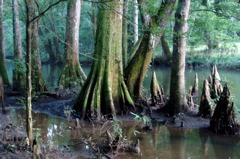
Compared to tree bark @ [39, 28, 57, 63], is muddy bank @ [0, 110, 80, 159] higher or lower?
lower

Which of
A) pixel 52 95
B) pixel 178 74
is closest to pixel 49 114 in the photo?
pixel 52 95

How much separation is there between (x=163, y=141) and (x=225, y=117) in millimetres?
1824

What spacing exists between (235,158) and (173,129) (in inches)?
84.8

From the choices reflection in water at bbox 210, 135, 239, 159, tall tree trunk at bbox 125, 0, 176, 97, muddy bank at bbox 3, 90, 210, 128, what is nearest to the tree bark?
muddy bank at bbox 3, 90, 210, 128

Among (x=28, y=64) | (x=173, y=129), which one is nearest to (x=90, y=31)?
(x=173, y=129)

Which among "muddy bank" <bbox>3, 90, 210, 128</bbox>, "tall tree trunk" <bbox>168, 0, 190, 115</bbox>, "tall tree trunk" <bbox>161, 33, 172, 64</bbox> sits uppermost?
"tall tree trunk" <bbox>161, 33, 172, 64</bbox>

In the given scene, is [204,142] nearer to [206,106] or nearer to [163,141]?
[163,141]

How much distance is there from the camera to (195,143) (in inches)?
271

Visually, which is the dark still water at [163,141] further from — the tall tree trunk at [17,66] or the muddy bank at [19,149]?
the tall tree trunk at [17,66]

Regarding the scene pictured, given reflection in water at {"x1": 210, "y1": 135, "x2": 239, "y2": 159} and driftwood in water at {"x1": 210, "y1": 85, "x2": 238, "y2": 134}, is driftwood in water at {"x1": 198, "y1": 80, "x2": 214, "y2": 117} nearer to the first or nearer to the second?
driftwood in water at {"x1": 210, "y1": 85, "x2": 238, "y2": 134}

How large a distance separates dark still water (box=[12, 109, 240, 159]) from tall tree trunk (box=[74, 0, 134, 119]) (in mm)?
715

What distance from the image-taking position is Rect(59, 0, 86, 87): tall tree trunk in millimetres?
12633

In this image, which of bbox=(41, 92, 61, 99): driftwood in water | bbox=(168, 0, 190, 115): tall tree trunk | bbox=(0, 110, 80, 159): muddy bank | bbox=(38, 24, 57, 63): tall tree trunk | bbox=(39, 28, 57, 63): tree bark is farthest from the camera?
bbox=(39, 28, 57, 63): tree bark

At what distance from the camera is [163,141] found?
6965mm
